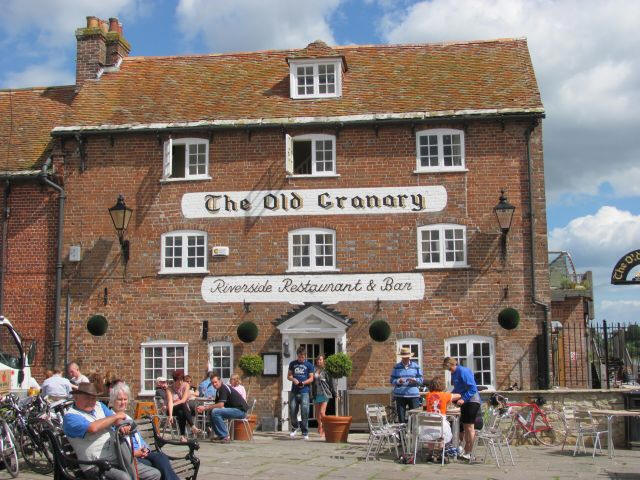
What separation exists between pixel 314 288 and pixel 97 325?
214 inches

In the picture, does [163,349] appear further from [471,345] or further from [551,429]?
[551,429]

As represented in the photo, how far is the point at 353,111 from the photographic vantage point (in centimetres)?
2017

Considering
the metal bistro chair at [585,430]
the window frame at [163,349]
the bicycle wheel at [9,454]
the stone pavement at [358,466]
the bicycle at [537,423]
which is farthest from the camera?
the window frame at [163,349]

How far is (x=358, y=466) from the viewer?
463 inches

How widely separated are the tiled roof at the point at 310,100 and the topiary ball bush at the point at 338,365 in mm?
6027

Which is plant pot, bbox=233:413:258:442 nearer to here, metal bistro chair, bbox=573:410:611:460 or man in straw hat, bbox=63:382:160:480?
metal bistro chair, bbox=573:410:611:460

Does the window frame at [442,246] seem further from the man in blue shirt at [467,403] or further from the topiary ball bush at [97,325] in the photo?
the topiary ball bush at [97,325]

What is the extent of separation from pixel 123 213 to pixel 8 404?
27.5 feet

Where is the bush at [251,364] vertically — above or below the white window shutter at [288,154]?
below

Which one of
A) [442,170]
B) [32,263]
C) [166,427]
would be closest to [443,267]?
[442,170]

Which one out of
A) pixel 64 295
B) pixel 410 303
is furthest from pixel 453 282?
pixel 64 295

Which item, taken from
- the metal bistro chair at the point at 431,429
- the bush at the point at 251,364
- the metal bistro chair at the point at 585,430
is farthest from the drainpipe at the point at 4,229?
the metal bistro chair at the point at 585,430

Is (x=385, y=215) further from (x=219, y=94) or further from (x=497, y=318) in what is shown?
(x=219, y=94)

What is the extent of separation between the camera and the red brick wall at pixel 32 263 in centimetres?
2027
